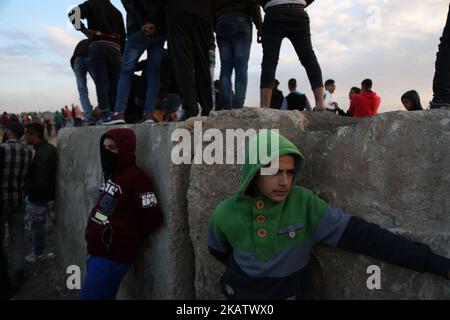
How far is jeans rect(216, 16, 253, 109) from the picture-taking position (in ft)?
9.46

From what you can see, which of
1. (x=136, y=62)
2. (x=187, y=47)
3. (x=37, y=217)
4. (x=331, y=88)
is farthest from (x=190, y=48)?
(x=331, y=88)

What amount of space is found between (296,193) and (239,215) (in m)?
0.28

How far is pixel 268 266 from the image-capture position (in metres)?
1.49

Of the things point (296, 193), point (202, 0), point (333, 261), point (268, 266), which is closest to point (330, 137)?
point (296, 193)

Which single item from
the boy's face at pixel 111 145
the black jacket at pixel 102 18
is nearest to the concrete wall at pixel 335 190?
the boy's face at pixel 111 145

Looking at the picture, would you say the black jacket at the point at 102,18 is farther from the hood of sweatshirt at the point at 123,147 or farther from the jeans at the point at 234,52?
the hood of sweatshirt at the point at 123,147

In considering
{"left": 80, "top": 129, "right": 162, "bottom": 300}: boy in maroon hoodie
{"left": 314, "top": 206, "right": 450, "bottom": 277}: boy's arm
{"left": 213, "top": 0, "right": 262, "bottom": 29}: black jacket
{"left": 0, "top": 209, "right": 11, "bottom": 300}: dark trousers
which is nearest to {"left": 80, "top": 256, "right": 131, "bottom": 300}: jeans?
{"left": 80, "top": 129, "right": 162, "bottom": 300}: boy in maroon hoodie

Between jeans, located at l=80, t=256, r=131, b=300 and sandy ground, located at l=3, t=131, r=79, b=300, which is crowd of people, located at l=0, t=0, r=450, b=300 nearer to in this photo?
jeans, located at l=80, t=256, r=131, b=300

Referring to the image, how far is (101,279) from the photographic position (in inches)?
84.1

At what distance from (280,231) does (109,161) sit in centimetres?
128

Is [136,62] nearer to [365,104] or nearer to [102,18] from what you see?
[102,18]

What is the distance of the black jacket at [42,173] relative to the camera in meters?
3.64

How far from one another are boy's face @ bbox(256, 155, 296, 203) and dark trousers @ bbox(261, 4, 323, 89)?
1295 millimetres

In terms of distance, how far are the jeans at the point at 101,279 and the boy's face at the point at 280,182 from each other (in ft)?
3.98
